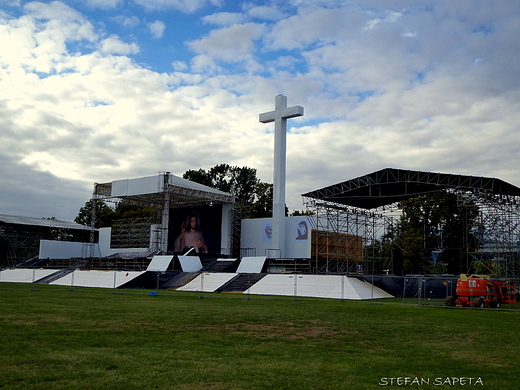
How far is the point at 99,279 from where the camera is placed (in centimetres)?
4019

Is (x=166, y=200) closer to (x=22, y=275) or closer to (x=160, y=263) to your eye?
(x=160, y=263)

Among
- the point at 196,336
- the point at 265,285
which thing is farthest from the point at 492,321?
the point at 265,285

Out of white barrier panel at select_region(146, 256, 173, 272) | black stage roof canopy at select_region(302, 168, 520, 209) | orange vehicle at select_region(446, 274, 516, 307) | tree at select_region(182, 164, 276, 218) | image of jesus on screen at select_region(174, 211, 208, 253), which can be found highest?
tree at select_region(182, 164, 276, 218)

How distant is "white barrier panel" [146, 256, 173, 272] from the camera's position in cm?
4600

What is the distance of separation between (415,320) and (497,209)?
77.1 feet

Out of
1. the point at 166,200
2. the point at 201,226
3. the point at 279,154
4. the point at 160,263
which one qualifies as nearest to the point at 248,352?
the point at 160,263

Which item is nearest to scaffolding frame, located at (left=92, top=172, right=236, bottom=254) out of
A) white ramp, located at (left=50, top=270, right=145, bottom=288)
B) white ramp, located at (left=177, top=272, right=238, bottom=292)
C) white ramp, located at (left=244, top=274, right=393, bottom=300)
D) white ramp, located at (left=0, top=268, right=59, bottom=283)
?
white ramp, located at (left=0, top=268, right=59, bottom=283)

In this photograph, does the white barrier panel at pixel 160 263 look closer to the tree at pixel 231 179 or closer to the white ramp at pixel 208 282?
the white ramp at pixel 208 282

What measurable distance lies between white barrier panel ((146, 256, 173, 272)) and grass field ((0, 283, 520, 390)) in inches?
1156

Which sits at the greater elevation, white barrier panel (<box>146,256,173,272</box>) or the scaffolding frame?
the scaffolding frame

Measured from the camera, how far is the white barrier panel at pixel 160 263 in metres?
46.0

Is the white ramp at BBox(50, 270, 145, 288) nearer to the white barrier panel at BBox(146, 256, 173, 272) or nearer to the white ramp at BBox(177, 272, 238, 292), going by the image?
the white ramp at BBox(177, 272, 238, 292)

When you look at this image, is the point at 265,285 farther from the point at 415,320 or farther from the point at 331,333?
the point at 331,333

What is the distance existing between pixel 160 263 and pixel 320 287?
65.3 ft
